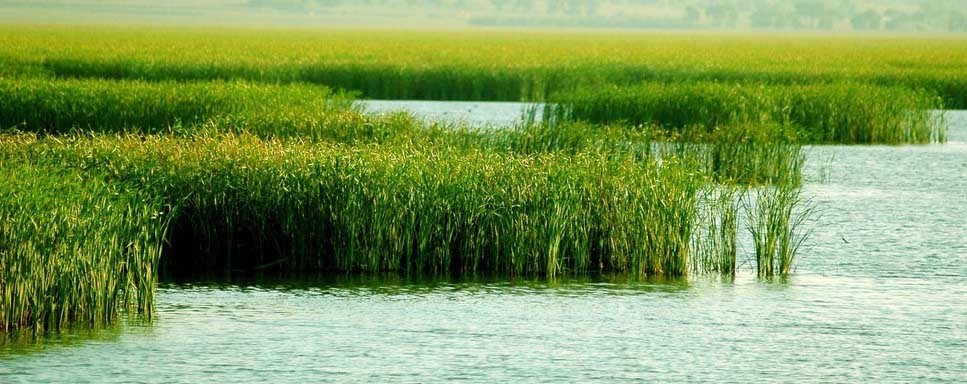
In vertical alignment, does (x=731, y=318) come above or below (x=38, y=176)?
below

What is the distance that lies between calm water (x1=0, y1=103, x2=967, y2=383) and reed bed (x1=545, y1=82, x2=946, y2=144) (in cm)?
1578

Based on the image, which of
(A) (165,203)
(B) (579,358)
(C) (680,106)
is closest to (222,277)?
(A) (165,203)

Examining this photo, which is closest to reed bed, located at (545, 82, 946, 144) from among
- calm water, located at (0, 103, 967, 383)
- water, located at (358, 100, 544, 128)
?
water, located at (358, 100, 544, 128)

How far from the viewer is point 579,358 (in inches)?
506

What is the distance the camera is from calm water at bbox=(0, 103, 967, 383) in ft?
40.3

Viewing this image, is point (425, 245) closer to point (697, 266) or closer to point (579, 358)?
point (697, 266)

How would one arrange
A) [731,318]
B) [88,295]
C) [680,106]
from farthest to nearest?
[680,106]
[731,318]
[88,295]

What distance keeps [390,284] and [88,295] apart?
350 cm

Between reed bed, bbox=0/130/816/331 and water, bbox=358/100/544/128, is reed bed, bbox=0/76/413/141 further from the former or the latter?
reed bed, bbox=0/130/816/331

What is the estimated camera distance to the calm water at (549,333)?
40.3 feet

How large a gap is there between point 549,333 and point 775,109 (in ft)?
69.6

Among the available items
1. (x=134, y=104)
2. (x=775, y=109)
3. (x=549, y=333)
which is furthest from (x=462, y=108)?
(x=549, y=333)

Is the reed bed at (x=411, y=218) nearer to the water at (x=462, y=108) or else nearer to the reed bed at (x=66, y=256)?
the reed bed at (x=66, y=256)

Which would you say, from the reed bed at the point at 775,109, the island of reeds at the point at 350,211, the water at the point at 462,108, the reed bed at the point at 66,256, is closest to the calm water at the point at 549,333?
the reed bed at the point at 66,256
